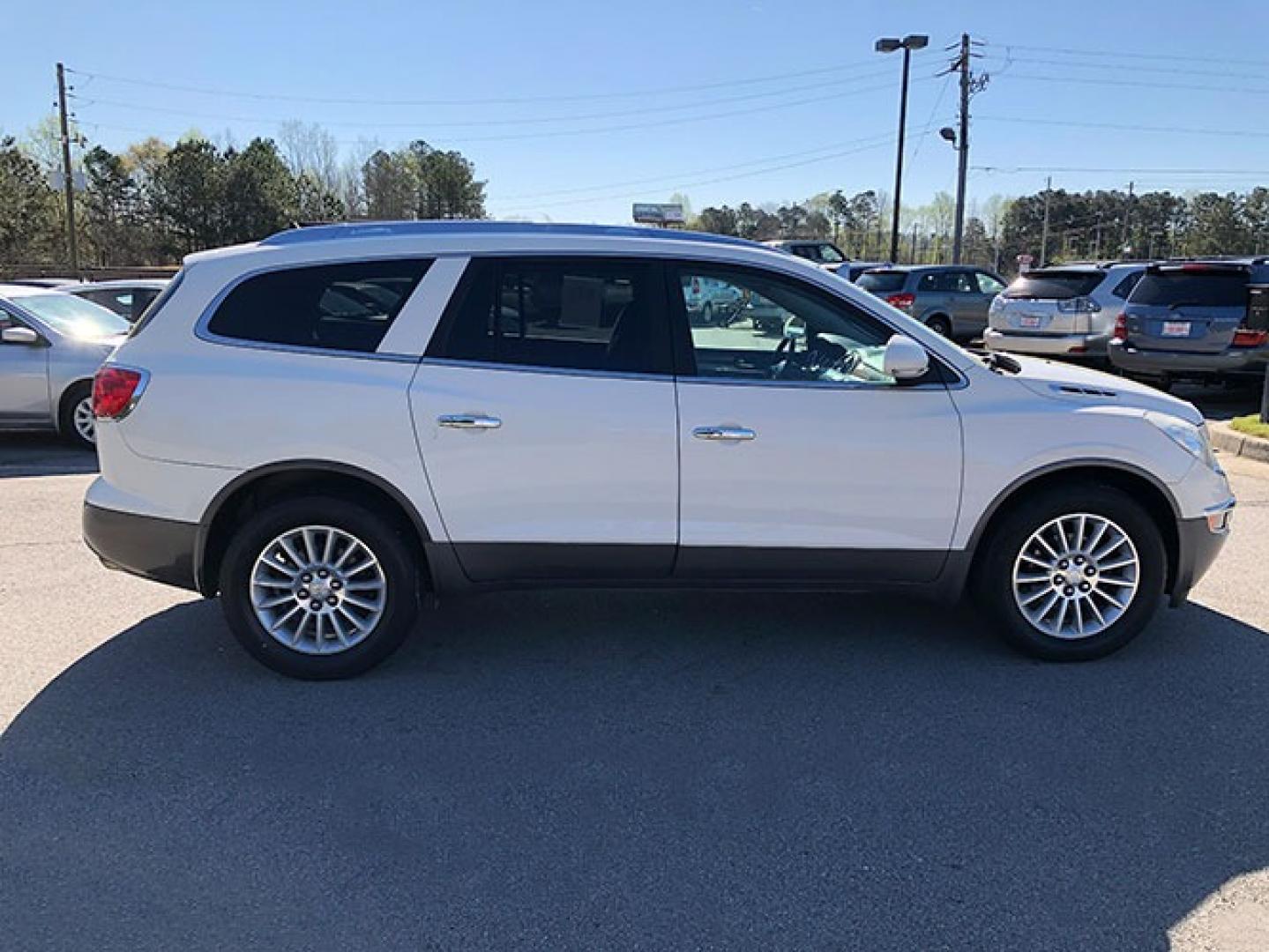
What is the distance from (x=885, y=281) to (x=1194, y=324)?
29.7 feet

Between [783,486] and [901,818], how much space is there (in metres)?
1.44

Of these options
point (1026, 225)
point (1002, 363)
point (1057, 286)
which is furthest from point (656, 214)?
point (1026, 225)

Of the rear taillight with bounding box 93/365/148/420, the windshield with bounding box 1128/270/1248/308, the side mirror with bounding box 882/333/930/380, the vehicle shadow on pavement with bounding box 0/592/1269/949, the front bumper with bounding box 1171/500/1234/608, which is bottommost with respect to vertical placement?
the vehicle shadow on pavement with bounding box 0/592/1269/949

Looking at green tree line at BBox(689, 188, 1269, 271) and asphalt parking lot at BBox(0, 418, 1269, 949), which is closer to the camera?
asphalt parking lot at BBox(0, 418, 1269, 949)

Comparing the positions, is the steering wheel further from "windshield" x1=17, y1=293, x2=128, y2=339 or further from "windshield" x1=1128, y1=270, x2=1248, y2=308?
"windshield" x1=1128, y1=270, x2=1248, y2=308

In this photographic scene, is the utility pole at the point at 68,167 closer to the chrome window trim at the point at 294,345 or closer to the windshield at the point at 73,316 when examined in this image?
the windshield at the point at 73,316

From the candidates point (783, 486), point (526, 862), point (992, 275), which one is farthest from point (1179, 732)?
point (992, 275)

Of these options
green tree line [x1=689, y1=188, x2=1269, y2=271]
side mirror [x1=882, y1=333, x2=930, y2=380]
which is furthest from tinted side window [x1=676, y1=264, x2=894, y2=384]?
green tree line [x1=689, y1=188, x2=1269, y2=271]

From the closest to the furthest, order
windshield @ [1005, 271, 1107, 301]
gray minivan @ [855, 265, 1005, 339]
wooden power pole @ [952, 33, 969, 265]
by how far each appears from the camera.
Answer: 1. windshield @ [1005, 271, 1107, 301]
2. gray minivan @ [855, 265, 1005, 339]
3. wooden power pole @ [952, 33, 969, 265]

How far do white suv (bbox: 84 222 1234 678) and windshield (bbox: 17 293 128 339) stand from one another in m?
6.16

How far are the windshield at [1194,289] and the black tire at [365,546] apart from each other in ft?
33.4

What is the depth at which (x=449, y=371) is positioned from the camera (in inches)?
160

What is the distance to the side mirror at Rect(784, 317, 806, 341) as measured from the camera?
4.37 metres

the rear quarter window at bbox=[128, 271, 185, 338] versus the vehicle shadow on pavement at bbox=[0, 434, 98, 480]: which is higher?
the rear quarter window at bbox=[128, 271, 185, 338]
